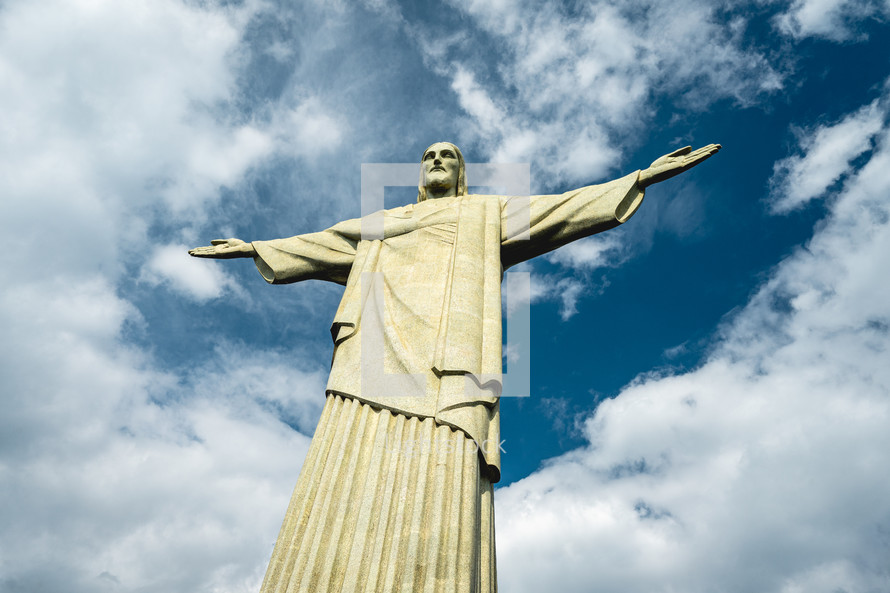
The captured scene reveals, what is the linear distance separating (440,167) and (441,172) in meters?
0.10

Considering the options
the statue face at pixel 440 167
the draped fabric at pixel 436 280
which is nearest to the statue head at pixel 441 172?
the statue face at pixel 440 167

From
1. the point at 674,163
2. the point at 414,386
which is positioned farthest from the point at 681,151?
the point at 414,386

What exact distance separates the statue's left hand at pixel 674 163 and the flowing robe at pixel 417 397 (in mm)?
301

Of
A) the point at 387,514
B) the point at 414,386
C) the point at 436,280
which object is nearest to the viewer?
the point at 387,514

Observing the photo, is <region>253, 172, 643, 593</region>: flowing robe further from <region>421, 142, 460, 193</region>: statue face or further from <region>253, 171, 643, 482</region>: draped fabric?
<region>421, 142, 460, 193</region>: statue face

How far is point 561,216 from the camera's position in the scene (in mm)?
10078

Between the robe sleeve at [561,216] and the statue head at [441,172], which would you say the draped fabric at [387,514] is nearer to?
the robe sleeve at [561,216]

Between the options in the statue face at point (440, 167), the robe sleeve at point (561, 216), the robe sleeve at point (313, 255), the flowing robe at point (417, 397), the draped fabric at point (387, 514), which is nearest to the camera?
the draped fabric at point (387, 514)

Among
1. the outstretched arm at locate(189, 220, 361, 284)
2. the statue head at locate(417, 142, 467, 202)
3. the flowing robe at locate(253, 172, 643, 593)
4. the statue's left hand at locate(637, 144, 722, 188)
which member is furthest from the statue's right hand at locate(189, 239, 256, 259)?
the statue's left hand at locate(637, 144, 722, 188)

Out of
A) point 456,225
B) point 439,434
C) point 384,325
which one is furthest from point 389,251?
point 439,434

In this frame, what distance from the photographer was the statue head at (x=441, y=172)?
11492mm

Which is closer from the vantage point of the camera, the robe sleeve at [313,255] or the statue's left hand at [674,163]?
the statue's left hand at [674,163]

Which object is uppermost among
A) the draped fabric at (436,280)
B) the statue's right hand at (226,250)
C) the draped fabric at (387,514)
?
the statue's right hand at (226,250)

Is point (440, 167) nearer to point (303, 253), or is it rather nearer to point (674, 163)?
point (303, 253)
